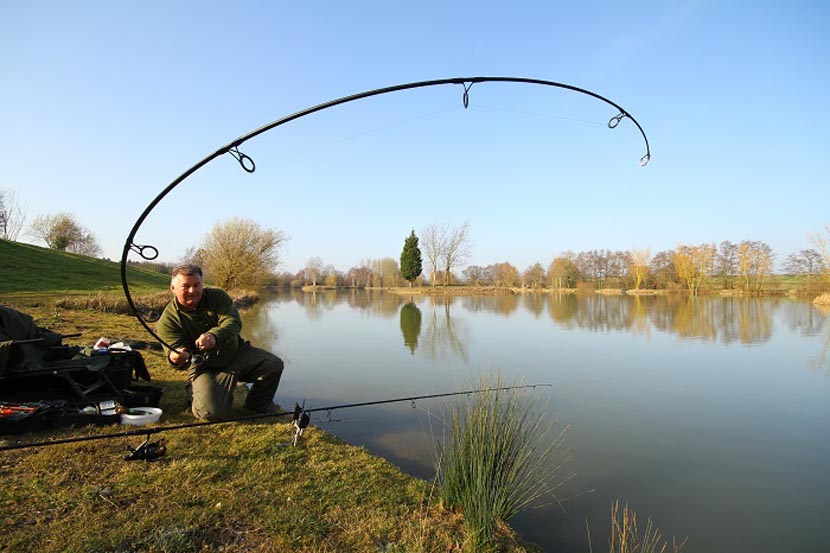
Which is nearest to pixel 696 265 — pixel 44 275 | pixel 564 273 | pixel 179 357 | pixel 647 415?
pixel 564 273

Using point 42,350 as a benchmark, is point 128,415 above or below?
below

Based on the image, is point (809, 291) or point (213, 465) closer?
point (213, 465)

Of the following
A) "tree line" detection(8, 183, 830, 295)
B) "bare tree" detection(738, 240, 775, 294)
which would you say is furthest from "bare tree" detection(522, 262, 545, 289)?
"bare tree" detection(738, 240, 775, 294)

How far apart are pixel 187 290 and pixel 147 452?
134cm

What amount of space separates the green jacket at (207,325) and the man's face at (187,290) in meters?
0.07

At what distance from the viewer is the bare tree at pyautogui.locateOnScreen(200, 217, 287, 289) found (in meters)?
24.1

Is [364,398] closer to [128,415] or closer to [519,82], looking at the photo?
[128,415]

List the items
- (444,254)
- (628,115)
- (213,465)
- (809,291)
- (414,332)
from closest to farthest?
(213,465) → (628,115) → (414,332) → (809,291) → (444,254)

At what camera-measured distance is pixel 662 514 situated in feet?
9.37

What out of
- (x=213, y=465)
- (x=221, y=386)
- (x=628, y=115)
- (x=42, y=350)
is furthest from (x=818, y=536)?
(x=42, y=350)

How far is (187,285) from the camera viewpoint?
341 cm

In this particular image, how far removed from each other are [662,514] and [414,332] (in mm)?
9488

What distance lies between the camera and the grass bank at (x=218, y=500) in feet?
6.16

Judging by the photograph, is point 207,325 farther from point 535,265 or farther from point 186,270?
point 535,265
